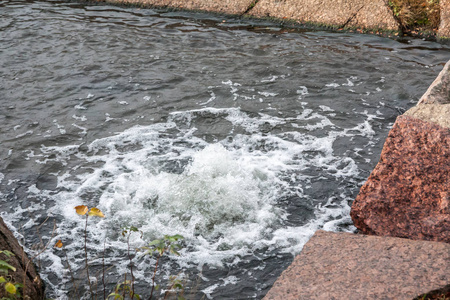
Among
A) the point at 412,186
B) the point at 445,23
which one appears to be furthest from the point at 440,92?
the point at 445,23

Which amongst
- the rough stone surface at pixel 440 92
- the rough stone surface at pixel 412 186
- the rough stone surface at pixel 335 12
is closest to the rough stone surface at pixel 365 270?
the rough stone surface at pixel 412 186

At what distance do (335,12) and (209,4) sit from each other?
121 inches

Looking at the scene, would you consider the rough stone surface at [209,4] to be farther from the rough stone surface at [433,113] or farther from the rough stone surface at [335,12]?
the rough stone surface at [433,113]

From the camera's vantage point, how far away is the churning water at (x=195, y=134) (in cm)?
436

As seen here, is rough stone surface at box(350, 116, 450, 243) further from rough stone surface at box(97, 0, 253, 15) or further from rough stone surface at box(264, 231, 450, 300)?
rough stone surface at box(97, 0, 253, 15)

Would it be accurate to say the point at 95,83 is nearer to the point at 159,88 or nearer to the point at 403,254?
the point at 159,88

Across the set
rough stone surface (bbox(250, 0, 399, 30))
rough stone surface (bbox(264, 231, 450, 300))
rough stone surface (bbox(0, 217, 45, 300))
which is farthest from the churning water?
rough stone surface (bbox(264, 231, 450, 300))

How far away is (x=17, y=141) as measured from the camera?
6.12 meters

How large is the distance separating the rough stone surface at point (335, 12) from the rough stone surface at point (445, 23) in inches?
34.2

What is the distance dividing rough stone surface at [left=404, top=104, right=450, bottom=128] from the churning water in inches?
51.5

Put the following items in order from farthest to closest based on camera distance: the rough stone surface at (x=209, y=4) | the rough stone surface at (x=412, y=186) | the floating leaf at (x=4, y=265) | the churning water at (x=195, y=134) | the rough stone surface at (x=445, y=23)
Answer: the rough stone surface at (x=209, y=4)
the rough stone surface at (x=445, y=23)
the churning water at (x=195, y=134)
the rough stone surface at (x=412, y=186)
the floating leaf at (x=4, y=265)

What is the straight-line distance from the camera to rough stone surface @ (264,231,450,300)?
3.05 metres

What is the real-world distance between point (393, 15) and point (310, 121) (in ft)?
14.9

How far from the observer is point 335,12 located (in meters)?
9.96
